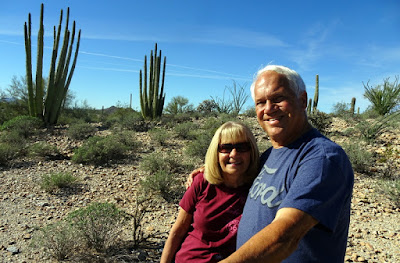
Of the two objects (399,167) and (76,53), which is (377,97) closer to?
(399,167)

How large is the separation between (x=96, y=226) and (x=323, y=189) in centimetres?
322

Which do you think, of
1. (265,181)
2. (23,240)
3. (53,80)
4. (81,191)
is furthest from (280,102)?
(53,80)

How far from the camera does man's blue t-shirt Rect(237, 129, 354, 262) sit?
1241 mm

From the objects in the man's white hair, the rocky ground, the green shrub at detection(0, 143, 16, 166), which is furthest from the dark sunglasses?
the green shrub at detection(0, 143, 16, 166)

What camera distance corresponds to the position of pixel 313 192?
1236 mm

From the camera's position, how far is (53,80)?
12773mm

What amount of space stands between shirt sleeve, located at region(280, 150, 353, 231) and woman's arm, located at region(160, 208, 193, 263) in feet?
3.81

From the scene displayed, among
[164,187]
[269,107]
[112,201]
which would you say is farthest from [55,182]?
[269,107]

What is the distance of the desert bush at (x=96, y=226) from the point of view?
3674mm

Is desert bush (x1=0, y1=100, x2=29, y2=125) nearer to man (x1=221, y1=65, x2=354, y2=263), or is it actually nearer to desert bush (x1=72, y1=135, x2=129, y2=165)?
desert bush (x1=72, y1=135, x2=129, y2=165)

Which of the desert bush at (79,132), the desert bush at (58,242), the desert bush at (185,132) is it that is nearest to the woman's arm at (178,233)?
the desert bush at (58,242)

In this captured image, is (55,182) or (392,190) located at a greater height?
(392,190)

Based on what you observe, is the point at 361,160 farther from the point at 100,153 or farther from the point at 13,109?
the point at 13,109

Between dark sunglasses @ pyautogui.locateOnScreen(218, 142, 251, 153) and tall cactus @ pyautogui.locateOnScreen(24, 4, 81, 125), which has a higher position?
tall cactus @ pyautogui.locateOnScreen(24, 4, 81, 125)
